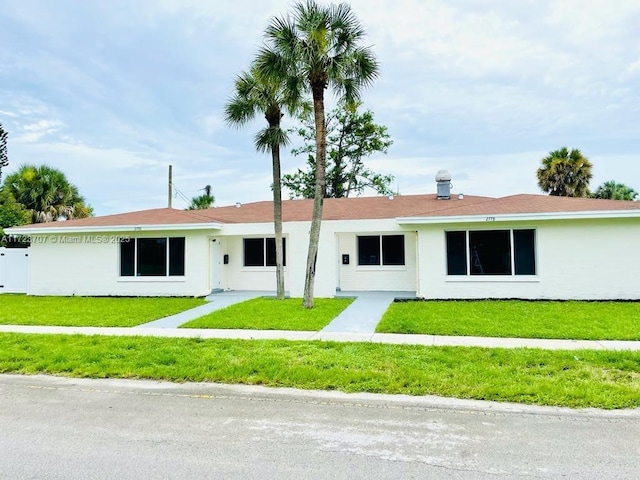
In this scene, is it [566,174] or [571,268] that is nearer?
[571,268]

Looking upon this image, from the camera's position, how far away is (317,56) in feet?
37.2

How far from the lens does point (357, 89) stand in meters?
12.4

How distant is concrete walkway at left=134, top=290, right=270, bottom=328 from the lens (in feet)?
33.6

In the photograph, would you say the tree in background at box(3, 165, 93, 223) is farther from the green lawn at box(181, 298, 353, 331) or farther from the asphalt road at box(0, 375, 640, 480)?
the asphalt road at box(0, 375, 640, 480)

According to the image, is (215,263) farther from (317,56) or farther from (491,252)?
(491,252)

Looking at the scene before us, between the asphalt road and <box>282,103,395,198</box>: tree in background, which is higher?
<box>282,103,395,198</box>: tree in background

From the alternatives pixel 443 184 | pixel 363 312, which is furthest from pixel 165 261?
pixel 443 184

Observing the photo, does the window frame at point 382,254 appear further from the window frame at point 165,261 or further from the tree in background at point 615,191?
the tree in background at point 615,191

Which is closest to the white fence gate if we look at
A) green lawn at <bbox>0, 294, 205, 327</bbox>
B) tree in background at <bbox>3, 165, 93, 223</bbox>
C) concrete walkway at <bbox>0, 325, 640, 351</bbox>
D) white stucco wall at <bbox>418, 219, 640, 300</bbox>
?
green lawn at <bbox>0, 294, 205, 327</bbox>

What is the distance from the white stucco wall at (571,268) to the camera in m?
12.9

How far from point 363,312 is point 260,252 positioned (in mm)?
6709

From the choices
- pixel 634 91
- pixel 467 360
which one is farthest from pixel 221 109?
pixel 634 91

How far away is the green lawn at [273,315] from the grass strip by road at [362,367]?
1640 mm

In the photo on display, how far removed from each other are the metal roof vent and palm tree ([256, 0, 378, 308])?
7337 millimetres
